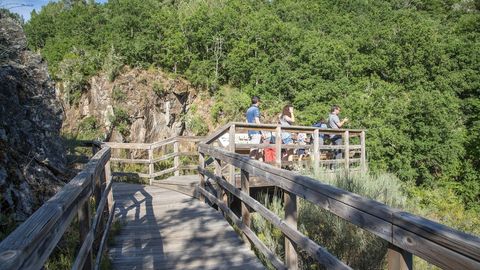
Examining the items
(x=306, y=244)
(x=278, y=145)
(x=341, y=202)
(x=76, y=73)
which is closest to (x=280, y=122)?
(x=278, y=145)

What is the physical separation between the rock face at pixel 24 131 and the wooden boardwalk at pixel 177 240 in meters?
1.22

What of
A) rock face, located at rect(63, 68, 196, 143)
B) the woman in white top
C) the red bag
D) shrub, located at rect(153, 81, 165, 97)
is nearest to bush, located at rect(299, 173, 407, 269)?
the red bag

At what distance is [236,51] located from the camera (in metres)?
26.9

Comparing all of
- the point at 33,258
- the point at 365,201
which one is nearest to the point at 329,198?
the point at 365,201

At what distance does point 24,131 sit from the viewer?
5.43 meters

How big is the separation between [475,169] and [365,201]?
19.8 metres

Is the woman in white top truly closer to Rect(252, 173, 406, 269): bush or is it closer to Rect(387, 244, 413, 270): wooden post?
Rect(252, 173, 406, 269): bush

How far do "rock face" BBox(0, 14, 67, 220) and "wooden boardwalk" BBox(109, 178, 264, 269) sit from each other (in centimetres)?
122

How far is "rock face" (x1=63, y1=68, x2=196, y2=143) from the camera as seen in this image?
22078 millimetres

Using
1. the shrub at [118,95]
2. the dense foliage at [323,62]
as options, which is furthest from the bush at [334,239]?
the shrub at [118,95]

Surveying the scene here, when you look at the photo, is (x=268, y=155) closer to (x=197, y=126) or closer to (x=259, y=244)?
(x=259, y=244)

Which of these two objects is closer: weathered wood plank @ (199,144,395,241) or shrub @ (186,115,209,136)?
weathered wood plank @ (199,144,395,241)

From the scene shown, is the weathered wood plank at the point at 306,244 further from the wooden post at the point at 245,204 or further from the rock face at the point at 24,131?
the rock face at the point at 24,131

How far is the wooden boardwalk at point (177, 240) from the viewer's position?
13.1ft
